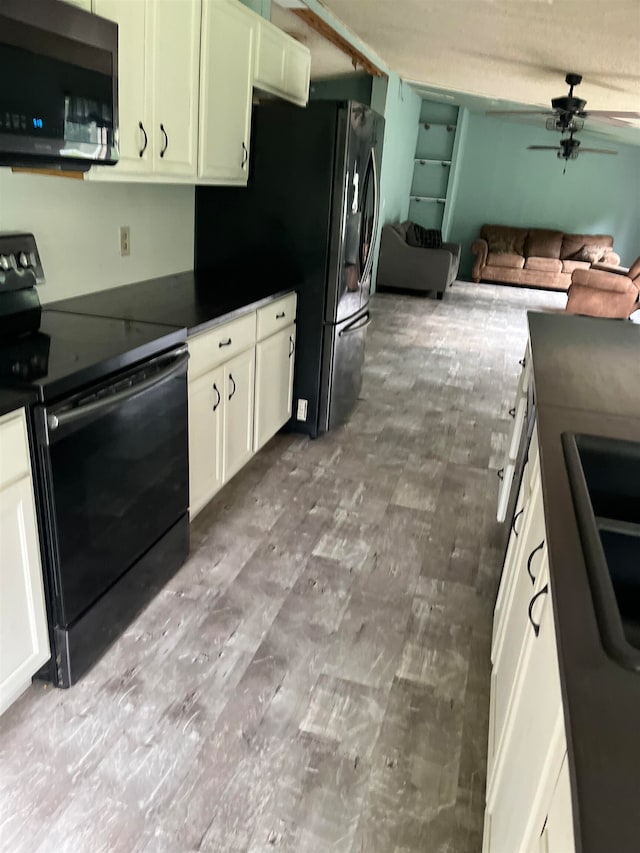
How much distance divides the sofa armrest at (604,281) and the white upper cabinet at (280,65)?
5048mm

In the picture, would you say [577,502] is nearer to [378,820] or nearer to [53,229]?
[378,820]

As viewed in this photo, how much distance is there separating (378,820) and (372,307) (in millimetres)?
6497

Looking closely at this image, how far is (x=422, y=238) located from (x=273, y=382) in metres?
6.02

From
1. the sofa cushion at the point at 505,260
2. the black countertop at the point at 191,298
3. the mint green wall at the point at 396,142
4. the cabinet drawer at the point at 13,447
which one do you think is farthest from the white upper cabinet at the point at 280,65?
the sofa cushion at the point at 505,260

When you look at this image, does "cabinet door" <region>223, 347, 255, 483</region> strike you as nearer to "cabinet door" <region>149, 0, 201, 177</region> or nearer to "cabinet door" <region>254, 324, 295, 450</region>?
"cabinet door" <region>254, 324, 295, 450</region>

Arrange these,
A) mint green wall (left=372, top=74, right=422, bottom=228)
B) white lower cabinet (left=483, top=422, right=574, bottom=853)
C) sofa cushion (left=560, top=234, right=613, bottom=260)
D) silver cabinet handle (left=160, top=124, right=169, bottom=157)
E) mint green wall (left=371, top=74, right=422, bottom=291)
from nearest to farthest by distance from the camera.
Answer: white lower cabinet (left=483, top=422, right=574, bottom=853) < silver cabinet handle (left=160, top=124, right=169, bottom=157) < mint green wall (left=371, top=74, right=422, bottom=291) < mint green wall (left=372, top=74, right=422, bottom=228) < sofa cushion (left=560, top=234, right=613, bottom=260)

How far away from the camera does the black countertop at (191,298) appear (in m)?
2.30

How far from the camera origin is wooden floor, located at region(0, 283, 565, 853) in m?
1.48

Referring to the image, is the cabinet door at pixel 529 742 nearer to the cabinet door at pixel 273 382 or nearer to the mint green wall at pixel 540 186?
the cabinet door at pixel 273 382

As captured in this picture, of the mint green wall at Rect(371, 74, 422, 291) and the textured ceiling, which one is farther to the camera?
the mint green wall at Rect(371, 74, 422, 291)

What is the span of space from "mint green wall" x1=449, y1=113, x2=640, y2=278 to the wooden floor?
8251 millimetres

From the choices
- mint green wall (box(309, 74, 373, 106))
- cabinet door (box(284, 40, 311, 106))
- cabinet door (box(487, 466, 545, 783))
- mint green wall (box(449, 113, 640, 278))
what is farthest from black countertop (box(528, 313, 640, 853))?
mint green wall (box(449, 113, 640, 278))

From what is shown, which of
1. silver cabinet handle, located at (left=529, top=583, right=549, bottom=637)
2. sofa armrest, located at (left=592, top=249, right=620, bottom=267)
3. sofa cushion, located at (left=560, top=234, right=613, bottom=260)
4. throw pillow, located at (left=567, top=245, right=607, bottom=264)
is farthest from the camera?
sofa cushion, located at (left=560, top=234, right=613, bottom=260)

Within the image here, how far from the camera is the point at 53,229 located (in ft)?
7.47
